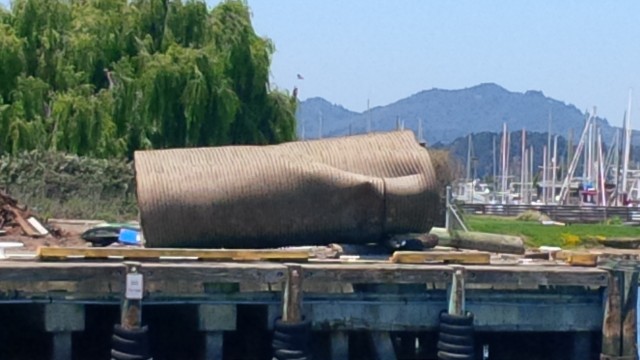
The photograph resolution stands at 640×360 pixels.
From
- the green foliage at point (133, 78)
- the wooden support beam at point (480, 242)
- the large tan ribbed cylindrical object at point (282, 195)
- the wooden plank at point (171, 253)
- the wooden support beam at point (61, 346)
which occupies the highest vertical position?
the green foliage at point (133, 78)

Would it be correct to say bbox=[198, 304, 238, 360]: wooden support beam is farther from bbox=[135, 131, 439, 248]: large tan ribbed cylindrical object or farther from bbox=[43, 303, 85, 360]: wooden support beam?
bbox=[135, 131, 439, 248]: large tan ribbed cylindrical object

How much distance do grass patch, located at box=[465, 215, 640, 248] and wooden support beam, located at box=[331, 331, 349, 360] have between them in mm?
32510

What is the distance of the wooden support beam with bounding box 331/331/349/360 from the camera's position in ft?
56.0

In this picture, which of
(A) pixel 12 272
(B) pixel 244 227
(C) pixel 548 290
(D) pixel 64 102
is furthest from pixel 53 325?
(D) pixel 64 102

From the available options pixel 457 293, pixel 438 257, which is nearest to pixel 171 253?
pixel 438 257

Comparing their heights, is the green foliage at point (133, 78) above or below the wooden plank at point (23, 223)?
above

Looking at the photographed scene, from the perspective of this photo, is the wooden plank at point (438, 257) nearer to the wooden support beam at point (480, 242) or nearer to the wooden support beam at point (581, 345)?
the wooden support beam at point (581, 345)

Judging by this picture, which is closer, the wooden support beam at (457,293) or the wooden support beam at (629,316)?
the wooden support beam at (457,293)

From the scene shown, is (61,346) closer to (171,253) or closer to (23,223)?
(171,253)

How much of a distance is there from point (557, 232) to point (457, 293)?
43359 mm

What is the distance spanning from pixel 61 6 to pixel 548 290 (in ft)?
89.2

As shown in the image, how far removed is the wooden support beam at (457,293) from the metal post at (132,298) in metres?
3.50

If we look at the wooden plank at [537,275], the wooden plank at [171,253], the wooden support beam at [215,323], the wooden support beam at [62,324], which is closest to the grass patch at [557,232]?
→ the wooden plank at [537,275]

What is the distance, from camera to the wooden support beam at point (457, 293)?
55.7 feet
